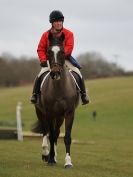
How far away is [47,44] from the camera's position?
1240 centimetres

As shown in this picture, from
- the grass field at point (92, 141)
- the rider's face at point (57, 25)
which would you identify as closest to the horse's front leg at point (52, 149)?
the grass field at point (92, 141)

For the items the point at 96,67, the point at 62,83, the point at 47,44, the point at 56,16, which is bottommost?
the point at 96,67

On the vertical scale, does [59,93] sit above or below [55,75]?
below

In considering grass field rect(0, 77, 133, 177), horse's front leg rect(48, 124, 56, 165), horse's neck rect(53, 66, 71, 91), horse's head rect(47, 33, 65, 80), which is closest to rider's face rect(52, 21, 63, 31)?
horse's head rect(47, 33, 65, 80)

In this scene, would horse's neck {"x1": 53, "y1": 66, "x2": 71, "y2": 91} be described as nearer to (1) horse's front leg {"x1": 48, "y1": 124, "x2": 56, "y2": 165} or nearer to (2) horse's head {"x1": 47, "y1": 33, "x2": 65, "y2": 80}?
(2) horse's head {"x1": 47, "y1": 33, "x2": 65, "y2": 80}

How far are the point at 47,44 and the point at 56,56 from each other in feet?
3.01

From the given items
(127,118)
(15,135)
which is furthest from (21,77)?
(15,135)

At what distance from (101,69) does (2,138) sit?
11561 centimetres

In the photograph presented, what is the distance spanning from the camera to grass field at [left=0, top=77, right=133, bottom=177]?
11.8 meters

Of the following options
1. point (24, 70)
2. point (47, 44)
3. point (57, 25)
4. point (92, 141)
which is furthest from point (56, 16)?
point (24, 70)

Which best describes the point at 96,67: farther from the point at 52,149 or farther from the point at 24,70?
the point at 52,149

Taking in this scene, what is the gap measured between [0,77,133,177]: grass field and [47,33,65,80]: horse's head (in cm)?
198

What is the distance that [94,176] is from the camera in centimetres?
1085

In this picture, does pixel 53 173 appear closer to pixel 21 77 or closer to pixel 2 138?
pixel 2 138
